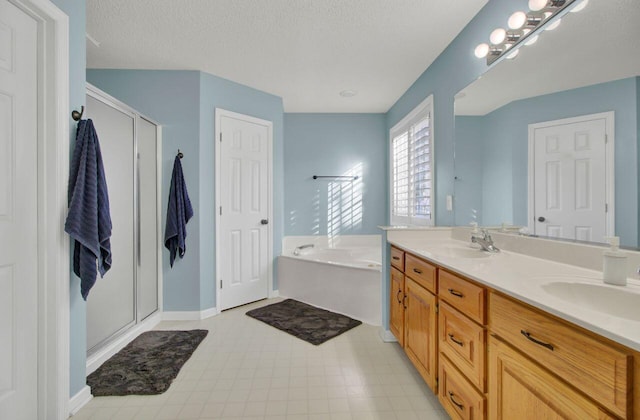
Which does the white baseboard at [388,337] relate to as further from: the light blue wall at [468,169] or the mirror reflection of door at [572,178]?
the mirror reflection of door at [572,178]

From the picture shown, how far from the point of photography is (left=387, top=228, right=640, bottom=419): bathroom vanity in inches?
25.9

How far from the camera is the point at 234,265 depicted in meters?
3.06

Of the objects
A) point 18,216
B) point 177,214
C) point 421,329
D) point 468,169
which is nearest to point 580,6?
point 468,169

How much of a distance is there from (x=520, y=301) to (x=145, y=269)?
2732 millimetres

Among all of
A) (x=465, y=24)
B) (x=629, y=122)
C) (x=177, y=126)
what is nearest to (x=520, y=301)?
(x=629, y=122)

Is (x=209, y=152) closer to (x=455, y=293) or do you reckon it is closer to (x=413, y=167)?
(x=413, y=167)

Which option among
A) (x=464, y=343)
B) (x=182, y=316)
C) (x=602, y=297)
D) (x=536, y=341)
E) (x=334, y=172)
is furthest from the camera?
(x=334, y=172)

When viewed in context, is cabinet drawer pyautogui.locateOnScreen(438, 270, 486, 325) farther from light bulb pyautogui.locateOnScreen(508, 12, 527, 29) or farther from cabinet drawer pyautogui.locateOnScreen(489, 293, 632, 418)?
light bulb pyautogui.locateOnScreen(508, 12, 527, 29)

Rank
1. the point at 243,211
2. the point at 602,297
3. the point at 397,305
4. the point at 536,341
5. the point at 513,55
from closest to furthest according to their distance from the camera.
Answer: the point at 536,341
the point at 602,297
the point at 513,55
the point at 397,305
the point at 243,211

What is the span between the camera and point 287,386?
1.75 m

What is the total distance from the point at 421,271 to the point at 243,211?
206cm

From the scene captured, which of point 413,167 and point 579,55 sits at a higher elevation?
point 579,55

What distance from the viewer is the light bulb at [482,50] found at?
1818 mm

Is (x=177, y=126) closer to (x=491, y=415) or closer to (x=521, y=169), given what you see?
(x=521, y=169)
